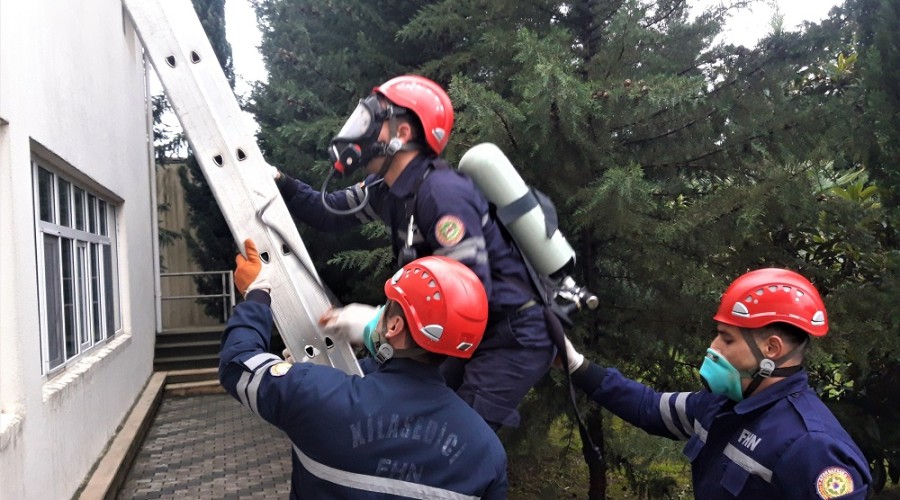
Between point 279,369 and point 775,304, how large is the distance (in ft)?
5.31

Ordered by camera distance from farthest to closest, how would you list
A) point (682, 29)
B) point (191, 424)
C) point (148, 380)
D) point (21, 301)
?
point (148, 380), point (191, 424), point (682, 29), point (21, 301)

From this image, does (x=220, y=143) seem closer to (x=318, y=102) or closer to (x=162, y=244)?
(x=318, y=102)

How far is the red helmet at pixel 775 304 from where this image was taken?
2479 mm

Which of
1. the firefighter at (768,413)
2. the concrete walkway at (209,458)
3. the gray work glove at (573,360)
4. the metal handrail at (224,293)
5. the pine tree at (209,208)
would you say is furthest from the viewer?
the pine tree at (209,208)

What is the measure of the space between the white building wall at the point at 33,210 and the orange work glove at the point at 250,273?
235 centimetres

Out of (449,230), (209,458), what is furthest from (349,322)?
(209,458)

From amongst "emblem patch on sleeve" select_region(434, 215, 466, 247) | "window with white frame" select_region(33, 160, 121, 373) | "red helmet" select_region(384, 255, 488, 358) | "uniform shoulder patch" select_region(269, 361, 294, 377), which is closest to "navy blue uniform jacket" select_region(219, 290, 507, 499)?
"uniform shoulder patch" select_region(269, 361, 294, 377)

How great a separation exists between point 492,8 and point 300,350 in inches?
154

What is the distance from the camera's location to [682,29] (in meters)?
5.61

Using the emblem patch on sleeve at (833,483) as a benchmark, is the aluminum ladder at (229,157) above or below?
above

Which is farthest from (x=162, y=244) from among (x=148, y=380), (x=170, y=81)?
(x=170, y=81)

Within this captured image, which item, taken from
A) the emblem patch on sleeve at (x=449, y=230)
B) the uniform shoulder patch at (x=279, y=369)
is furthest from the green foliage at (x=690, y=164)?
the uniform shoulder patch at (x=279, y=369)

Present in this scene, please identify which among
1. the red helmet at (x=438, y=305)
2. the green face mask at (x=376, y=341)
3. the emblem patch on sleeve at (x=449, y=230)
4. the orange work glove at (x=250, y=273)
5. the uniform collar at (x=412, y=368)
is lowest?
the uniform collar at (x=412, y=368)

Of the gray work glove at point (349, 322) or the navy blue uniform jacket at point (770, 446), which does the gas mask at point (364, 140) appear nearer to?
the gray work glove at point (349, 322)
